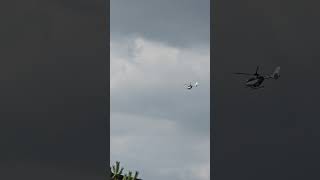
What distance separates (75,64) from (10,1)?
118 centimetres

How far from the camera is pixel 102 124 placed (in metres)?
8.46
